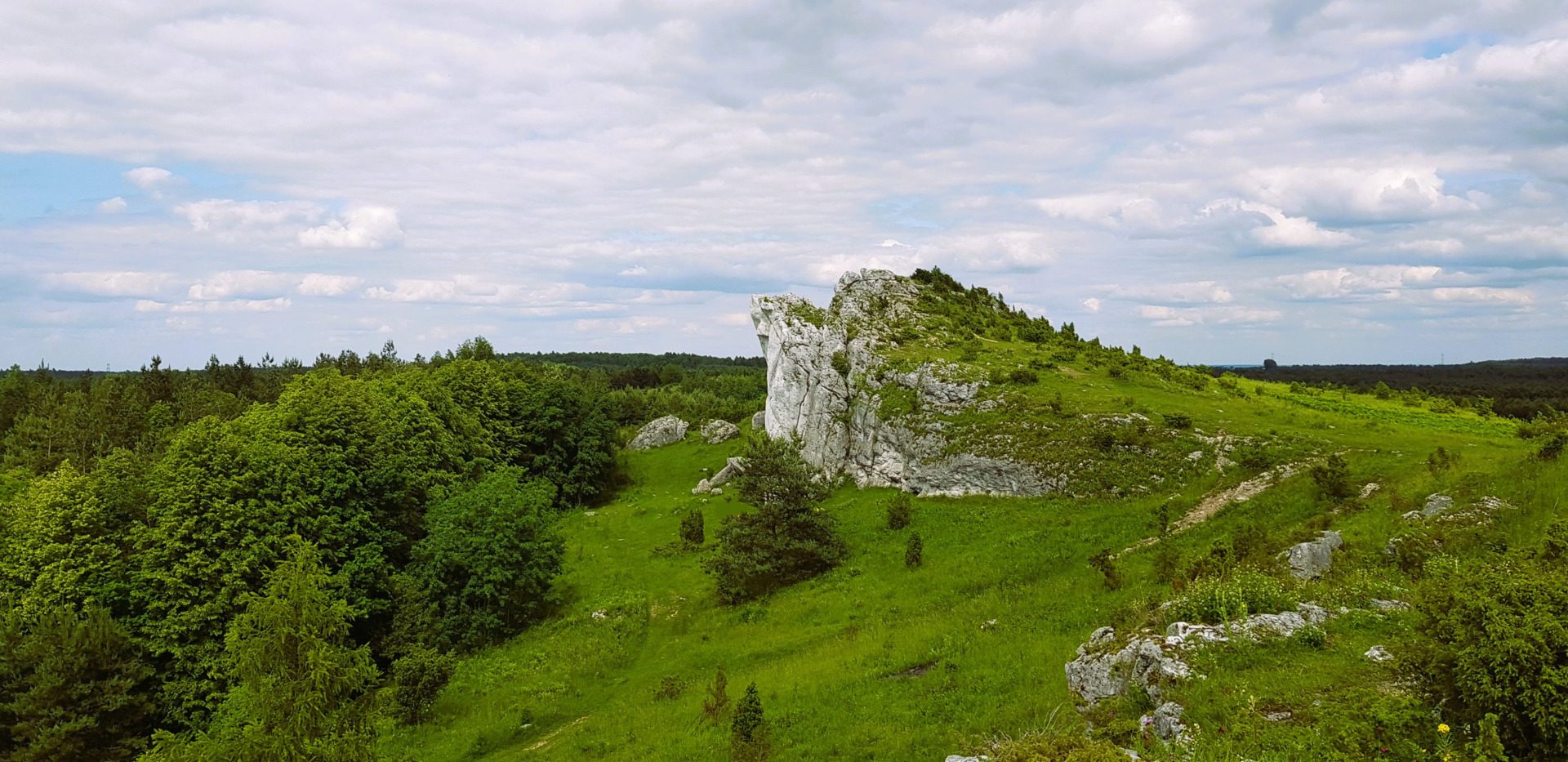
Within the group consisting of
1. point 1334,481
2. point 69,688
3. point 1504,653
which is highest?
point 1504,653

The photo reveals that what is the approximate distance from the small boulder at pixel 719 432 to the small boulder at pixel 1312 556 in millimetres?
57942

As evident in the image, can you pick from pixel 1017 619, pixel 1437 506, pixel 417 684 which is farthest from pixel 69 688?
pixel 1437 506

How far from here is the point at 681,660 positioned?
1118 inches

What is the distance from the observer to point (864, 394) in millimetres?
46469

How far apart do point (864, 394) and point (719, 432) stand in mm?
30098

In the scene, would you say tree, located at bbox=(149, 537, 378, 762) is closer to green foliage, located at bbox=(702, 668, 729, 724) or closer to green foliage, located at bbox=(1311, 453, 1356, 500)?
green foliage, located at bbox=(702, 668, 729, 724)

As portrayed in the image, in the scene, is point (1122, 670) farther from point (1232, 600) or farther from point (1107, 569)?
point (1107, 569)

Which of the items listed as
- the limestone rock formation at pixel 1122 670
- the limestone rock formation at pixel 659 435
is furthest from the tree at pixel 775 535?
the limestone rock formation at pixel 659 435

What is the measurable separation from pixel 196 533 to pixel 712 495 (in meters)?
30.6

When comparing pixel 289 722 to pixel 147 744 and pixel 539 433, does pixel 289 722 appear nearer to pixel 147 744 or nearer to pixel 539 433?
pixel 147 744

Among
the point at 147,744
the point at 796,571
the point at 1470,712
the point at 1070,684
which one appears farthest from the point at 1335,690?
the point at 147,744

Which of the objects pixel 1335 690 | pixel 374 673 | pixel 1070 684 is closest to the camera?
pixel 1335 690

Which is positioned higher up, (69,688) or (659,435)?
(659,435)

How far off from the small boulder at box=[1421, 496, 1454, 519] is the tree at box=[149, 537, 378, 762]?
2865 centimetres
